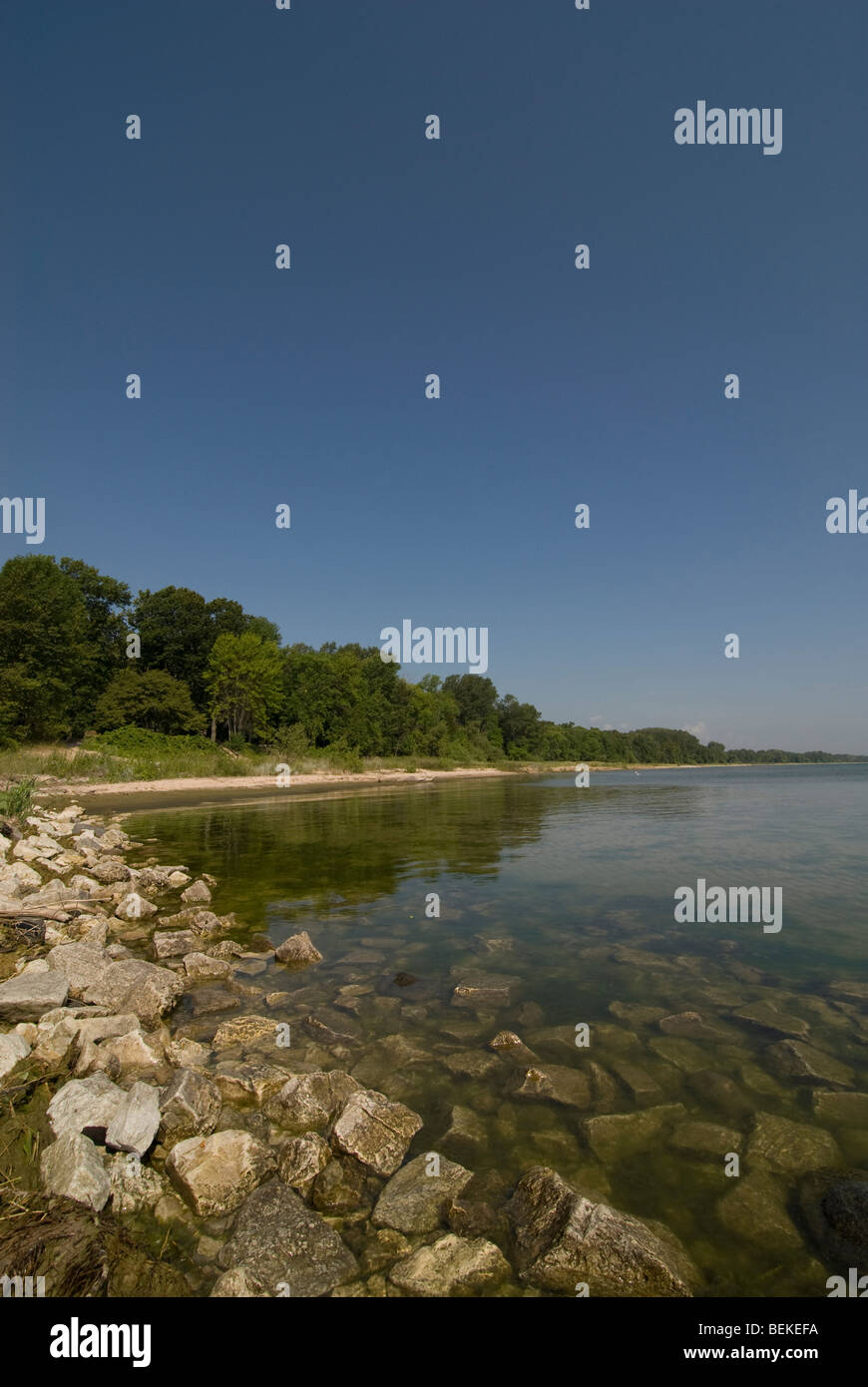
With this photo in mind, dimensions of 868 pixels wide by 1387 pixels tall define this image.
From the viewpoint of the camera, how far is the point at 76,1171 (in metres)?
4.44

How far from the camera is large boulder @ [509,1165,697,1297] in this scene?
13.3 feet

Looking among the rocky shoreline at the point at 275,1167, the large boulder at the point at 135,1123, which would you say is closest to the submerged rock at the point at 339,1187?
the rocky shoreline at the point at 275,1167

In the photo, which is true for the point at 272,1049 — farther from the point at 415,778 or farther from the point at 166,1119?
the point at 415,778

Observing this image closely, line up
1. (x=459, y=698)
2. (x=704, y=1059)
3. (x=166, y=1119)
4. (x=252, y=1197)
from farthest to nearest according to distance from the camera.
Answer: (x=459, y=698), (x=704, y=1059), (x=166, y=1119), (x=252, y=1197)

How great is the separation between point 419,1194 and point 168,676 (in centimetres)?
7266

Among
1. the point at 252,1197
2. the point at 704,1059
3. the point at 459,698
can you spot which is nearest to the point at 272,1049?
the point at 252,1197

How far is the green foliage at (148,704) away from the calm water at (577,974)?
4765 cm

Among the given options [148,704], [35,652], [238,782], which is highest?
[35,652]

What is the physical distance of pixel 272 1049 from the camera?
7.34 metres


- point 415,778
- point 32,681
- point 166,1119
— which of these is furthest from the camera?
point 415,778

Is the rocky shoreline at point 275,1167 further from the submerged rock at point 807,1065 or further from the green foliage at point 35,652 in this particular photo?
the green foliage at point 35,652

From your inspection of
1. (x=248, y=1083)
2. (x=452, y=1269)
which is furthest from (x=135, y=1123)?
(x=452, y=1269)

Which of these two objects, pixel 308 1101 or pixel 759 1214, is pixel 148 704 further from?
pixel 759 1214
